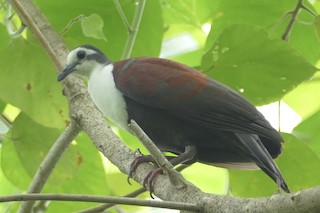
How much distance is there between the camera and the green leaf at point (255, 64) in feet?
6.84

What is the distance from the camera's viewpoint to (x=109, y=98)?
2.25 meters

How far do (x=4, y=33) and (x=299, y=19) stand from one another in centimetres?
94

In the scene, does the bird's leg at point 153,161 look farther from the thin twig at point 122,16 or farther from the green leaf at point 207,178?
the green leaf at point 207,178

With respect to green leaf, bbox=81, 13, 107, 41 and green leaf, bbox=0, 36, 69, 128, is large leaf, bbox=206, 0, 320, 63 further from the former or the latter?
green leaf, bbox=0, 36, 69, 128

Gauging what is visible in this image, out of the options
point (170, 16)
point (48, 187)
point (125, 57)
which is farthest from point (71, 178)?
point (170, 16)

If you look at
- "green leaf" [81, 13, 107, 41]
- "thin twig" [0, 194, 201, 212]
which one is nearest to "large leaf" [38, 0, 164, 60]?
"green leaf" [81, 13, 107, 41]

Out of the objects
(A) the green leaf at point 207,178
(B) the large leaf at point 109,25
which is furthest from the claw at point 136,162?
(A) the green leaf at point 207,178

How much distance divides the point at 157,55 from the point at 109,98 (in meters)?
0.23

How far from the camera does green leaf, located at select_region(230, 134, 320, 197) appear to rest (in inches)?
80.6

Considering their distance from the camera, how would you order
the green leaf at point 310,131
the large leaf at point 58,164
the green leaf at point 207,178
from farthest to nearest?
1. the green leaf at point 207,178
2. the large leaf at point 58,164
3. the green leaf at point 310,131

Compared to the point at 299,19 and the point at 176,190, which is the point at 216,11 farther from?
the point at 176,190

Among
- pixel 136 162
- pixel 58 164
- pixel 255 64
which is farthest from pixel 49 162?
pixel 255 64

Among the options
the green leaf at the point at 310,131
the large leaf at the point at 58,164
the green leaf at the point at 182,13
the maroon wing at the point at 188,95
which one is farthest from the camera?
the green leaf at the point at 182,13

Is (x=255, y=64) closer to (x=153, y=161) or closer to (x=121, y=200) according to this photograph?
(x=153, y=161)
